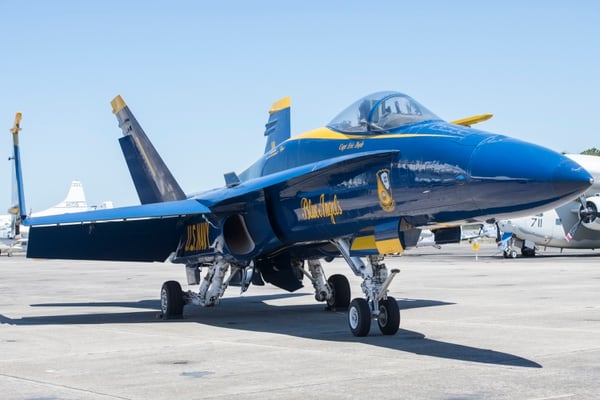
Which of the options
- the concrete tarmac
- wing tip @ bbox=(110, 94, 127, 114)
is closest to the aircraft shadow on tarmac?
the concrete tarmac

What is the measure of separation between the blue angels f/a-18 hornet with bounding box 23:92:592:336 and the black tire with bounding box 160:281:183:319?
2 cm

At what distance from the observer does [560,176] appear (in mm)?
7957

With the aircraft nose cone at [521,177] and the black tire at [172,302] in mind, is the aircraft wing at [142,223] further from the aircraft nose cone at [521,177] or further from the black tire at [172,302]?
the aircraft nose cone at [521,177]

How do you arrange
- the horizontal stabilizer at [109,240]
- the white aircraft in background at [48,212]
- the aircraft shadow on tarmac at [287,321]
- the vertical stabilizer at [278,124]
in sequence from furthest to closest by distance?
the white aircraft in background at [48,212], the vertical stabilizer at [278,124], the horizontal stabilizer at [109,240], the aircraft shadow on tarmac at [287,321]

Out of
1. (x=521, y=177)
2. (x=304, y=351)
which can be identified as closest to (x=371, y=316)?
(x=304, y=351)

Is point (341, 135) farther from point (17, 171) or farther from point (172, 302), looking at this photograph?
point (17, 171)

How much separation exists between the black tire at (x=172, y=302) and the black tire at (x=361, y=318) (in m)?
4.75

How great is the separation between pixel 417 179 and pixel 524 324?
3.78m

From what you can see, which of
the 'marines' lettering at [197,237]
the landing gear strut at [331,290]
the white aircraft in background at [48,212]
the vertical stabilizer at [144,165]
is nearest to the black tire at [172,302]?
the 'marines' lettering at [197,237]

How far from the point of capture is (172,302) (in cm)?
1475

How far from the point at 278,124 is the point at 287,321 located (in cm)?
502

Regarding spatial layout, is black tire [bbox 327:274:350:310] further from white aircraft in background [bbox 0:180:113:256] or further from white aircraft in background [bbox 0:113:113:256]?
white aircraft in background [bbox 0:180:113:256]

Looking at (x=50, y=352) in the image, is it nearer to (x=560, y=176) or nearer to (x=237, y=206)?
(x=237, y=206)

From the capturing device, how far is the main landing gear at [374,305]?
426 inches
